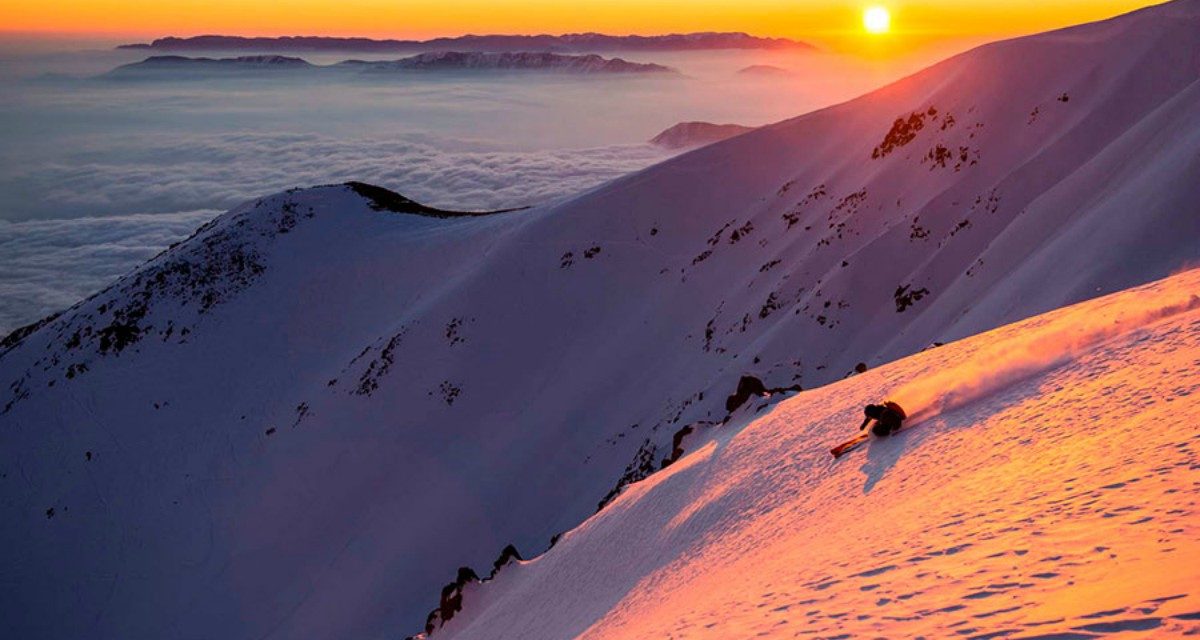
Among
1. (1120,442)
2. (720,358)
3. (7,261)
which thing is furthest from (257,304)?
(7,261)

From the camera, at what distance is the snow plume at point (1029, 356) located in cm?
954

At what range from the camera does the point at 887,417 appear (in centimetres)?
1007

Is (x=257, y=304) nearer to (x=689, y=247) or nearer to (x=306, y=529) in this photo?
(x=306, y=529)

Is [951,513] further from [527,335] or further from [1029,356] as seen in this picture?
[527,335]

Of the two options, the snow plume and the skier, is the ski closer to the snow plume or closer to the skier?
the skier

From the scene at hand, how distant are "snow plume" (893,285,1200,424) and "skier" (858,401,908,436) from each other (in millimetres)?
173

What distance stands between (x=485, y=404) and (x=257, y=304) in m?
20.4

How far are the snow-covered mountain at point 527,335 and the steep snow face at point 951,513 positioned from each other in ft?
19.8

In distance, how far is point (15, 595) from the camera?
34.7 m

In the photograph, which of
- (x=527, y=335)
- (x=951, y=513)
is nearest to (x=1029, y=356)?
(x=951, y=513)

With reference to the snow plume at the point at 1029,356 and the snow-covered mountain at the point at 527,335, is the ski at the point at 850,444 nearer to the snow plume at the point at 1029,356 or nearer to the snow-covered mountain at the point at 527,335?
the snow plume at the point at 1029,356

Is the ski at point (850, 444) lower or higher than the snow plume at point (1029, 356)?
lower

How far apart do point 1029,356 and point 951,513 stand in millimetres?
4139

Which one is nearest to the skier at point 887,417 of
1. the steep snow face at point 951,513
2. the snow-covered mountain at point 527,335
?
the steep snow face at point 951,513
